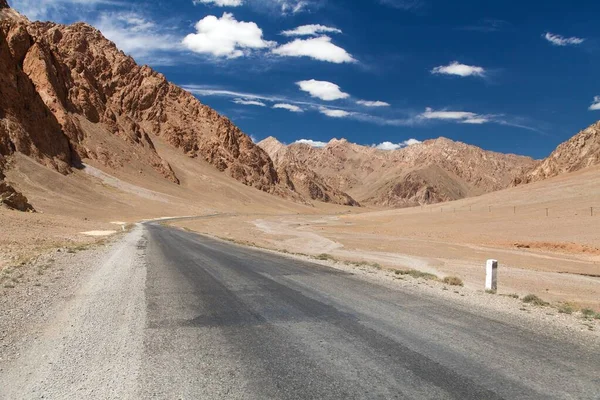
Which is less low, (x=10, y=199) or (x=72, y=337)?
(x=10, y=199)

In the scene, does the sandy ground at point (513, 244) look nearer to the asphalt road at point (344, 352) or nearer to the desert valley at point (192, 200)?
the desert valley at point (192, 200)

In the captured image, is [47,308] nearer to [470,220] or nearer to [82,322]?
[82,322]

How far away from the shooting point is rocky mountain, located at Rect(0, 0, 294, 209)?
99250mm

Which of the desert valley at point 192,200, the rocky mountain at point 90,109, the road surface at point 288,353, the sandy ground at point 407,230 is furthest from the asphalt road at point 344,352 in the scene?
the rocky mountain at point 90,109

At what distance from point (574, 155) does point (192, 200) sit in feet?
361

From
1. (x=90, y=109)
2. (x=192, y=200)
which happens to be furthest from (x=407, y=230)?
(x=90, y=109)

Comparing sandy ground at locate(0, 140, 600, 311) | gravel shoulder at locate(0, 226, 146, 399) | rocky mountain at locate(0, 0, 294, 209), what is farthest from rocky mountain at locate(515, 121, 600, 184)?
gravel shoulder at locate(0, 226, 146, 399)

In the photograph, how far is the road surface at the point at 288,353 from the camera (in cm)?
492

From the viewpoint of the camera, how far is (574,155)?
122000mm

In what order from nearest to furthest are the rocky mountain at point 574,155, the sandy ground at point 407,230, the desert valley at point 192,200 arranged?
1. the desert valley at point 192,200
2. the sandy ground at point 407,230
3. the rocky mountain at point 574,155

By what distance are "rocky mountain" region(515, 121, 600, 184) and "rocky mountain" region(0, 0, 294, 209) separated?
360ft

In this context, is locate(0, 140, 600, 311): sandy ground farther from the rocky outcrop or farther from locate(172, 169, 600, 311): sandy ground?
the rocky outcrop

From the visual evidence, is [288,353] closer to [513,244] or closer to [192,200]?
[513,244]

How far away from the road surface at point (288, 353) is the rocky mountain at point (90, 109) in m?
85.5
